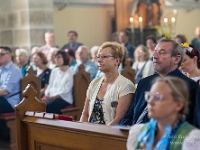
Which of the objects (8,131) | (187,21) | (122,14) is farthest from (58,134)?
(187,21)

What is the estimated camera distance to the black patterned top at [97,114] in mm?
4121

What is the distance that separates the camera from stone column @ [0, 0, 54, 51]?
10.1 meters

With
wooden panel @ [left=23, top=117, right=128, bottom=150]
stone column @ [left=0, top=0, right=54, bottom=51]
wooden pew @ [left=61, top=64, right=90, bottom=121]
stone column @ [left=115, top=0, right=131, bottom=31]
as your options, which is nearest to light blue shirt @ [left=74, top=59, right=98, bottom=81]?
wooden pew @ [left=61, top=64, right=90, bottom=121]

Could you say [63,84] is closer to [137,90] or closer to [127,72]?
[127,72]

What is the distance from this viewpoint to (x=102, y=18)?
42.6 ft

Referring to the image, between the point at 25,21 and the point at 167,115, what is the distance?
8.09 metres

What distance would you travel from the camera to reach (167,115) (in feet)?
7.95

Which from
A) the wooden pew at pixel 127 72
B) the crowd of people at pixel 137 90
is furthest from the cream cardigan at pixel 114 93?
the wooden pew at pixel 127 72

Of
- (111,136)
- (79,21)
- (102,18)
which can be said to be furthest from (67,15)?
(111,136)

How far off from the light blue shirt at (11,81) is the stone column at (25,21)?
3644mm

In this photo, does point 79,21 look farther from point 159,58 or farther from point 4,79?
point 159,58

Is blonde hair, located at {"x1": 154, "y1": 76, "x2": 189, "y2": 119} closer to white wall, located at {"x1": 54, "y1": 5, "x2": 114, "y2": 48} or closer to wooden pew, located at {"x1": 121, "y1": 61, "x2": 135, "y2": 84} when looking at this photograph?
wooden pew, located at {"x1": 121, "y1": 61, "x2": 135, "y2": 84}

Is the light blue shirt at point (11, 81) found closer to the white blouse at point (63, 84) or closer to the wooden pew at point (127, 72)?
the white blouse at point (63, 84)

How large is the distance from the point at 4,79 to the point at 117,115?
2919mm
